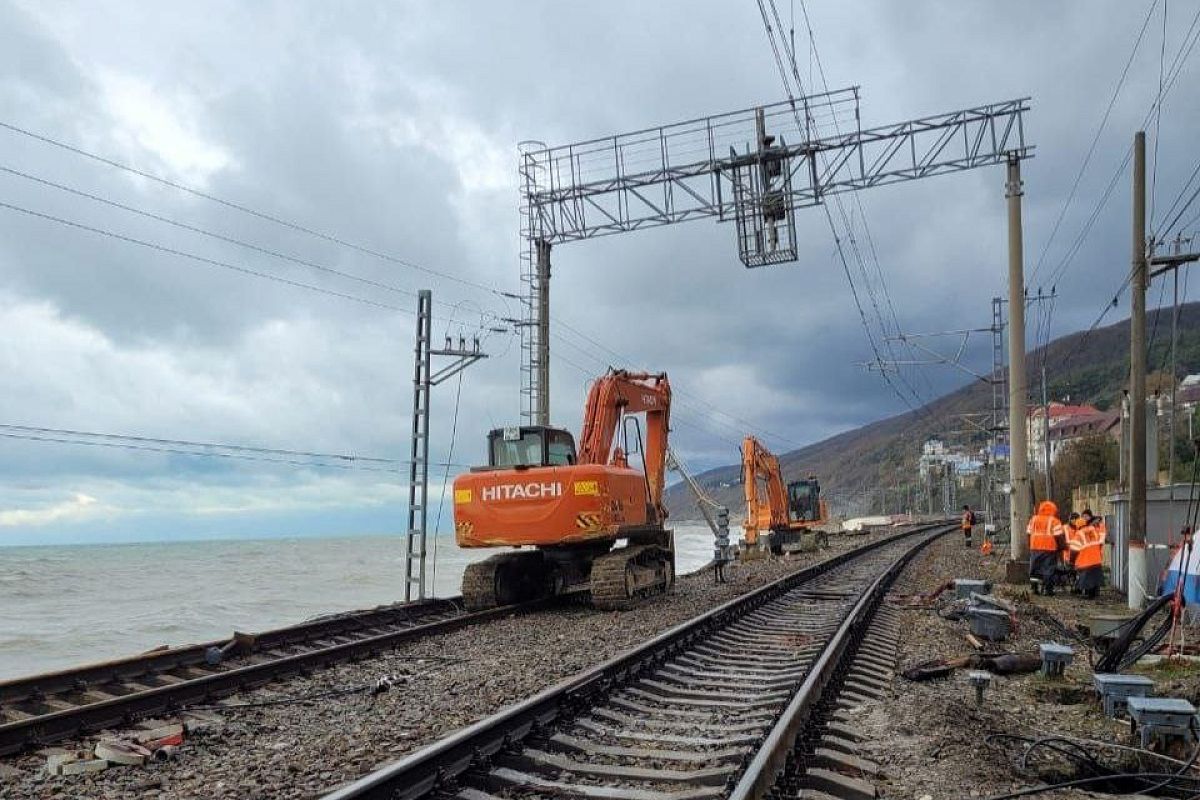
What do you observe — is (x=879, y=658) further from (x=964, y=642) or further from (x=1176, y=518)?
(x=1176, y=518)

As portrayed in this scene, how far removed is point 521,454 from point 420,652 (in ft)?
15.2

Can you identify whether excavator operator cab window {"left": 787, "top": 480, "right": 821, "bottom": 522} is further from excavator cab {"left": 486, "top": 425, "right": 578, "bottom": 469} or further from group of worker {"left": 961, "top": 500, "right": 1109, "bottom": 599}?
excavator cab {"left": 486, "top": 425, "right": 578, "bottom": 469}

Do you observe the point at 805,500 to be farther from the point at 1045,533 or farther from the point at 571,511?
the point at 571,511

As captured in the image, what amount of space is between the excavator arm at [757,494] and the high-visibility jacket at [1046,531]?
13823 millimetres

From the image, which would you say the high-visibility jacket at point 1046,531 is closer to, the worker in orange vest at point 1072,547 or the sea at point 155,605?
the worker in orange vest at point 1072,547

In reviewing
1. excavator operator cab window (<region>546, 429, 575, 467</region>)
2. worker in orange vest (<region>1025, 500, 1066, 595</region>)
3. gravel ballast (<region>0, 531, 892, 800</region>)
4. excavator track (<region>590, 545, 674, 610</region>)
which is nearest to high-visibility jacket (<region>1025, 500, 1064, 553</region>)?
worker in orange vest (<region>1025, 500, 1066, 595</region>)

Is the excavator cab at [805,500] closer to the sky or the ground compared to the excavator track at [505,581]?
closer to the sky

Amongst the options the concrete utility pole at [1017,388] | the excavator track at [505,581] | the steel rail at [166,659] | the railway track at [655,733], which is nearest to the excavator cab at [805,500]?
the concrete utility pole at [1017,388]

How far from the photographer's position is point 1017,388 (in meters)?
19.3

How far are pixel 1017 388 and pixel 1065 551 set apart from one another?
3.51 metres

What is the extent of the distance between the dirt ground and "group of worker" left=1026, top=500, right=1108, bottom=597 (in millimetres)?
5982

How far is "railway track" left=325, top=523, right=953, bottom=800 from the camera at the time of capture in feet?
17.0

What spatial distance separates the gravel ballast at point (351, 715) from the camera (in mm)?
5828

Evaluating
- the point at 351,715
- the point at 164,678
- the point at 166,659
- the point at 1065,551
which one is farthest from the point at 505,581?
the point at 1065,551
